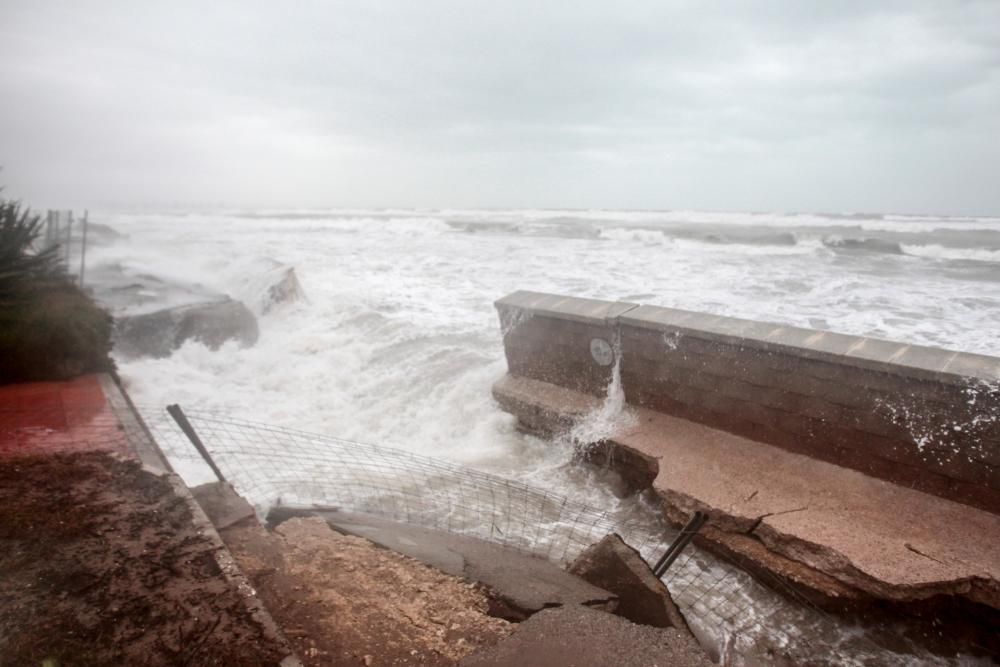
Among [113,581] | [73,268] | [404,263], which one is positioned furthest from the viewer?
[404,263]

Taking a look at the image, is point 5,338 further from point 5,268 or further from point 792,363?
point 792,363

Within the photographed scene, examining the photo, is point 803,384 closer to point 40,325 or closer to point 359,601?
point 359,601

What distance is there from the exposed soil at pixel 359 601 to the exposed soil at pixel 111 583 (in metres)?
0.29

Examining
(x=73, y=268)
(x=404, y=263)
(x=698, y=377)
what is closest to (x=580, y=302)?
(x=698, y=377)

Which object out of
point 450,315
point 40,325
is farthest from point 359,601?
point 450,315

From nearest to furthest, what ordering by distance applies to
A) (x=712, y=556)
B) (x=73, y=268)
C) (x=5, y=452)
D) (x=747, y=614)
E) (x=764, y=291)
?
(x=747, y=614)
(x=712, y=556)
(x=5, y=452)
(x=764, y=291)
(x=73, y=268)

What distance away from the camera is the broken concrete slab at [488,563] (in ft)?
10.1

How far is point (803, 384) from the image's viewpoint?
4438 mm

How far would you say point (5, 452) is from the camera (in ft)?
14.6

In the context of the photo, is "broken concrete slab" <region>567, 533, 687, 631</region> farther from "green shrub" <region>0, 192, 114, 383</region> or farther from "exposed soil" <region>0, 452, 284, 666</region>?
"green shrub" <region>0, 192, 114, 383</region>

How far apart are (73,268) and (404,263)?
406 inches

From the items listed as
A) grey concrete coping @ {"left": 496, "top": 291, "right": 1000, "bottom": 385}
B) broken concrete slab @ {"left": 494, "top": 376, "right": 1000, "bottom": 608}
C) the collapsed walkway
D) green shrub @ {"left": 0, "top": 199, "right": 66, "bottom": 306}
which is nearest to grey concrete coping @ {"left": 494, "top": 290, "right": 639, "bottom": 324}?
grey concrete coping @ {"left": 496, "top": 291, "right": 1000, "bottom": 385}

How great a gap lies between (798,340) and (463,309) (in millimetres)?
8217

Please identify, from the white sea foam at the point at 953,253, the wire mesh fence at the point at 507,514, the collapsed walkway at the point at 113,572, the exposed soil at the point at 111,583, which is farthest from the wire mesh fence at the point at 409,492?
the white sea foam at the point at 953,253
